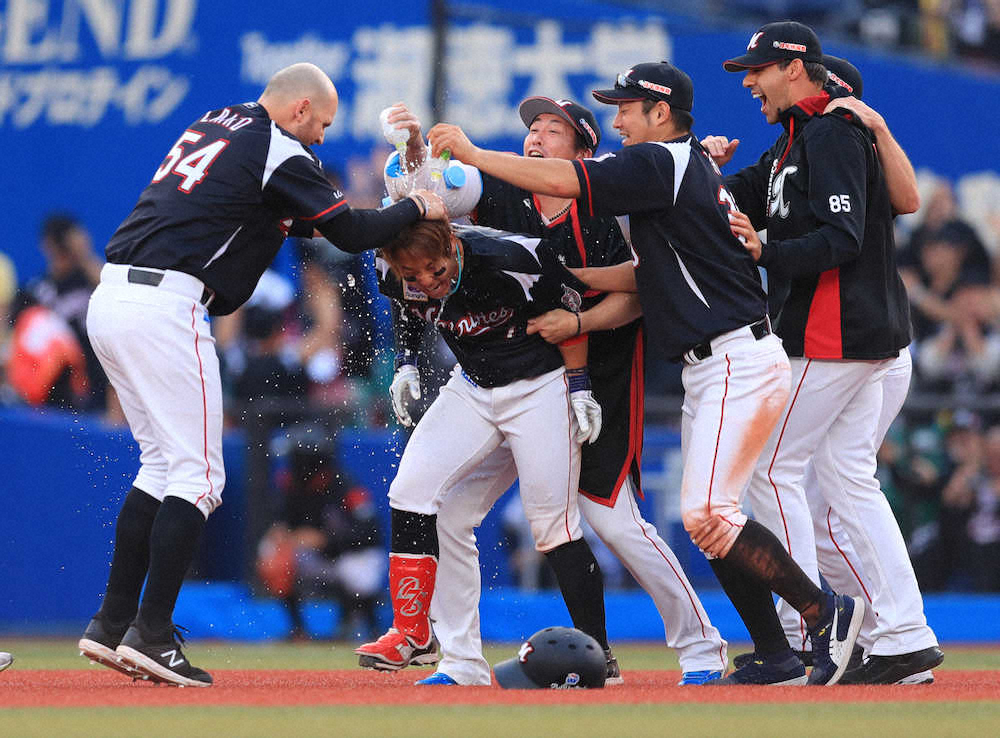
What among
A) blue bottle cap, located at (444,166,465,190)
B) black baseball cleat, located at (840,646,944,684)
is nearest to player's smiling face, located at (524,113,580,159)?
blue bottle cap, located at (444,166,465,190)

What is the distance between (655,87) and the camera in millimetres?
5930

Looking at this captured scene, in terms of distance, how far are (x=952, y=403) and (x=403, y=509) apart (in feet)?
17.1

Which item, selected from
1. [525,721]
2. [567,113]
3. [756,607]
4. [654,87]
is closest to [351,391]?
[567,113]

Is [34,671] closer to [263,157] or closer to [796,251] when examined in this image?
[263,157]

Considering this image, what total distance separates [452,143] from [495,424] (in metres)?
1.17

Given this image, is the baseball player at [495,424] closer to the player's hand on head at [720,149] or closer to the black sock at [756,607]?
the black sock at [756,607]

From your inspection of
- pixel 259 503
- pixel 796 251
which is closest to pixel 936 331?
pixel 259 503

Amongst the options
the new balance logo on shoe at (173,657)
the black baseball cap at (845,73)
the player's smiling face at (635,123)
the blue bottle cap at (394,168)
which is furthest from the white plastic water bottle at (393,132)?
the new balance logo on shoe at (173,657)

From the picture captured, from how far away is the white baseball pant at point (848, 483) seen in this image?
5.82 m

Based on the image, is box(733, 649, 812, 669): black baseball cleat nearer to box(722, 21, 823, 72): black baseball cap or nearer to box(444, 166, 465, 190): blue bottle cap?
box(444, 166, 465, 190): blue bottle cap

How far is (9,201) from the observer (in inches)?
510

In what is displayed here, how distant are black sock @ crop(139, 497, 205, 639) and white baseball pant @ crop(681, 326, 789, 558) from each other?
69.8 inches

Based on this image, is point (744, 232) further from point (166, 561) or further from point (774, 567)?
point (166, 561)

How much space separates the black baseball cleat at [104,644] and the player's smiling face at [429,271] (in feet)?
5.38
